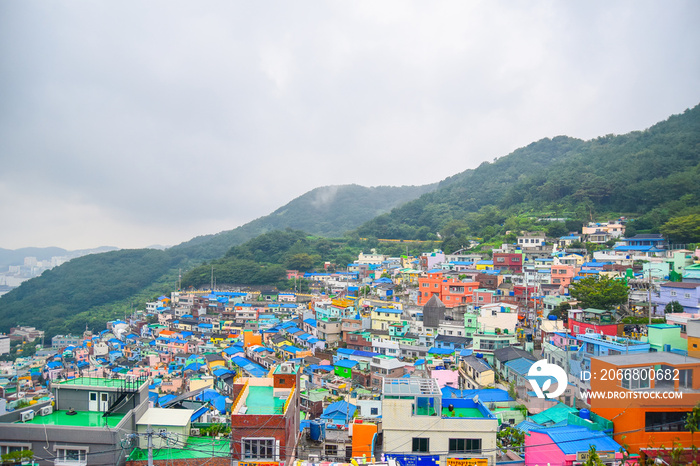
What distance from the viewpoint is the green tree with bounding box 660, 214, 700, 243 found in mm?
24578

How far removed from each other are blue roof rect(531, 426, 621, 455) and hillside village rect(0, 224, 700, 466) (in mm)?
25

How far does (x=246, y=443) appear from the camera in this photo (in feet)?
24.2

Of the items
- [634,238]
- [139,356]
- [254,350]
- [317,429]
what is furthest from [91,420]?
[634,238]

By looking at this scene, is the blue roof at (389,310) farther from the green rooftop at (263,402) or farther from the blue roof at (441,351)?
the green rooftop at (263,402)

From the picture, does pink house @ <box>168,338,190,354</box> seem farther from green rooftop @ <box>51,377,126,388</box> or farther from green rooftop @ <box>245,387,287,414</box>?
green rooftop @ <box>51,377,126,388</box>

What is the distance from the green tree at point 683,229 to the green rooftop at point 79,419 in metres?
28.2

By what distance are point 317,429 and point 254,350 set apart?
11.1 m

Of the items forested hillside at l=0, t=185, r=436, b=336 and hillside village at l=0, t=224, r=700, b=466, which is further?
forested hillside at l=0, t=185, r=436, b=336

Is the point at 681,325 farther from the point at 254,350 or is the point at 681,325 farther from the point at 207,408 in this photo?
the point at 254,350

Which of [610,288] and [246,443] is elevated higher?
[610,288]

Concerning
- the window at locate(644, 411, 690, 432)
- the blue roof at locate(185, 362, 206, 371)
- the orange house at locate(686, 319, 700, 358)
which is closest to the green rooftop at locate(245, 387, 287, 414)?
the window at locate(644, 411, 690, 432)

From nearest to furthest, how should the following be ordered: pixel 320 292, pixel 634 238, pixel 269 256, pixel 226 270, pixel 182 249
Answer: pixel 634 238, pixel 320 292, pixel 226 270, pixel 269 256, pixel 182 249

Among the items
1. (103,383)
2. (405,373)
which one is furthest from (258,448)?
(405,373)

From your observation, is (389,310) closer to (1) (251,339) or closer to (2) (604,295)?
(1) (251,339)
